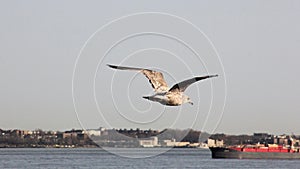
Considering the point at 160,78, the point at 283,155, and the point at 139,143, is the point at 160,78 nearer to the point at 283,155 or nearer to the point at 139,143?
the point at 139,143

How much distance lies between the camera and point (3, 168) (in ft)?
387

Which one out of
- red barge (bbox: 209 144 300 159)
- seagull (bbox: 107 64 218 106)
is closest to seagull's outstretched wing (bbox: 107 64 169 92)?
seagull (bbox: 107 64 218 106)

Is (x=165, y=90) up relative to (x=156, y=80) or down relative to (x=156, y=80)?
down

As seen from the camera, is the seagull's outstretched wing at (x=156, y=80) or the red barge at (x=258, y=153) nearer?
the seagull's outstretched wing at (x=156, y=80)

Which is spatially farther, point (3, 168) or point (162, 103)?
point (3, 168)

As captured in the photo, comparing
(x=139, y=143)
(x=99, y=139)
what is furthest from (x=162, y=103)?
(x=139, y=143)

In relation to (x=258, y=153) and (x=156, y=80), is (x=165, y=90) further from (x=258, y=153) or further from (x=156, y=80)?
(x=258, y=153)

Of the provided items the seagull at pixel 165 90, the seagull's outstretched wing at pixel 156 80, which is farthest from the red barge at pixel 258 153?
the seagull's outstretched wing at pixel 156 80

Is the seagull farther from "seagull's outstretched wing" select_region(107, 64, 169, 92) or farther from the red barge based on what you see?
the red barge

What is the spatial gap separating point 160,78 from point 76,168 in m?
87.5

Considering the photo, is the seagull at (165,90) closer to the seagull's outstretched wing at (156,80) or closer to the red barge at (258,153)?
the seagull's outstretched wing at (156,80)

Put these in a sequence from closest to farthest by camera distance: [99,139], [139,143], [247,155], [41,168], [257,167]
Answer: [99,139] < [139,143] < [41,168] < [257,167] < [247,155]

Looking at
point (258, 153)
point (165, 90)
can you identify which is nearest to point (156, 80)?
point (165, 90)

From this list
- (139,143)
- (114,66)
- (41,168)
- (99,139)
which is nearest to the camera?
(114,66)
